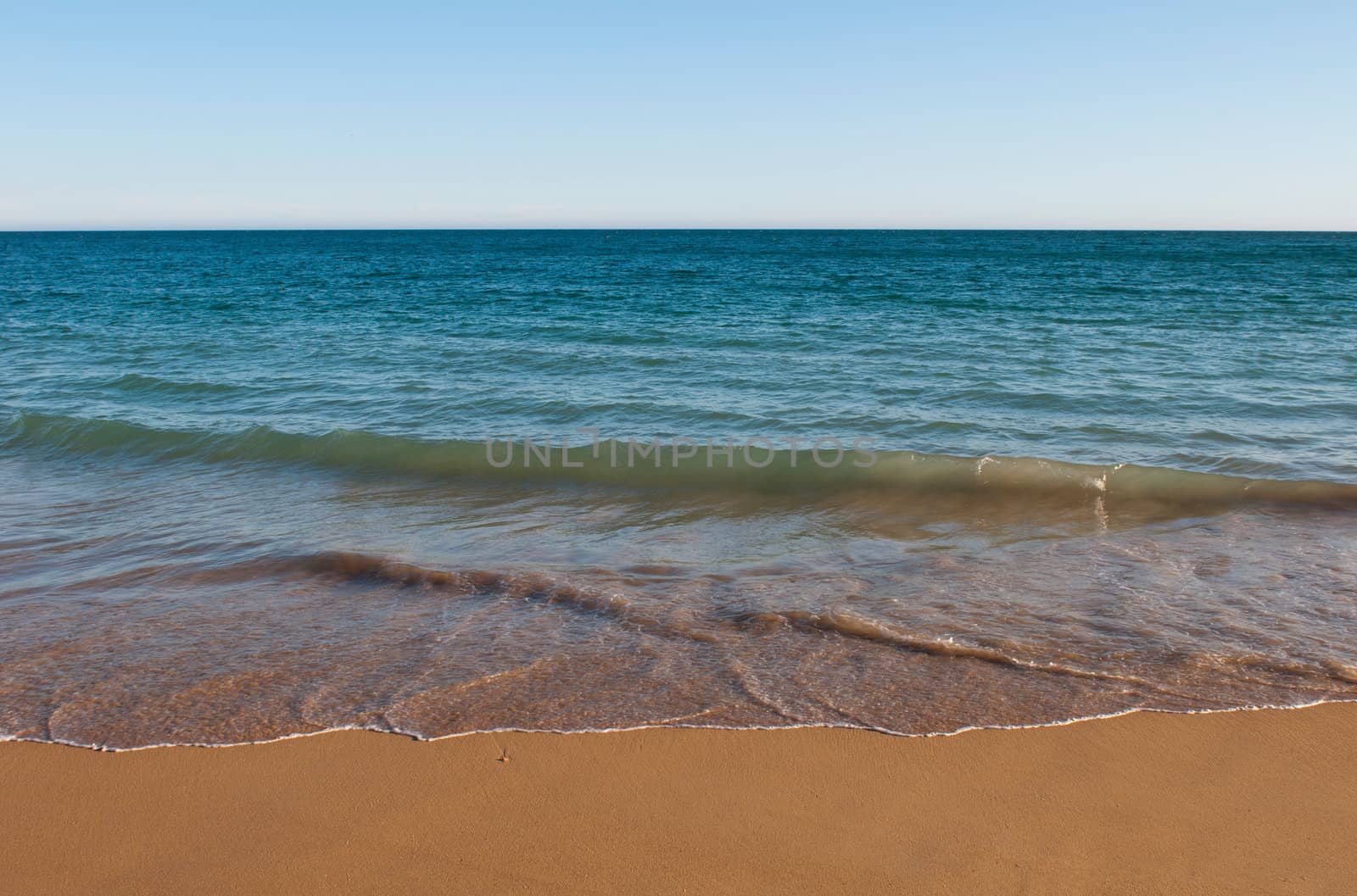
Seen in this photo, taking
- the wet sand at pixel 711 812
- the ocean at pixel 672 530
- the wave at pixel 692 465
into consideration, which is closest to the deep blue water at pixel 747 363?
the ocean at pixel 672 530

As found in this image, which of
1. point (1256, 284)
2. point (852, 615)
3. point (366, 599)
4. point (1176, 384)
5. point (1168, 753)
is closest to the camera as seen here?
point (1168, 753)

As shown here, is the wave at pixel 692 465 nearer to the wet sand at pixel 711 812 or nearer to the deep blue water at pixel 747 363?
the deep blue water at pixel 747 363

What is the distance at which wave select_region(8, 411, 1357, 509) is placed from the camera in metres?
7.86

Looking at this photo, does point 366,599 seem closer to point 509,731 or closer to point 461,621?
point 461,621

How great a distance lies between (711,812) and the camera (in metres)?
3.28

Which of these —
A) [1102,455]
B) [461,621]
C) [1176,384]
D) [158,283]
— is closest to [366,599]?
[461,621]

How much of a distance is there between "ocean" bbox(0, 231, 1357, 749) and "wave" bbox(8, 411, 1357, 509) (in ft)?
0.16

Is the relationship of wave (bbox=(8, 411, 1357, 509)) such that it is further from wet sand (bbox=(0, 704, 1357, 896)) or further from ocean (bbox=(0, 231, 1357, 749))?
wet sand (bbox=(0, 704, 1357, 896))

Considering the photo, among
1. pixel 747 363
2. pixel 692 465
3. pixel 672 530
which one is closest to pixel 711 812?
pixel 672 530

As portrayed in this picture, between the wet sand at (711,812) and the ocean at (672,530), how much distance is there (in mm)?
215

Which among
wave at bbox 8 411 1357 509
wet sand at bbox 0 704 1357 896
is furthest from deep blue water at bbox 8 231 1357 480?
wet sand at bbox 0 704 1357 896

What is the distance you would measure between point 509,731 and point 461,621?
1.35m

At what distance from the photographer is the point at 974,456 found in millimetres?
8883

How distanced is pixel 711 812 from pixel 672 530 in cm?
386
